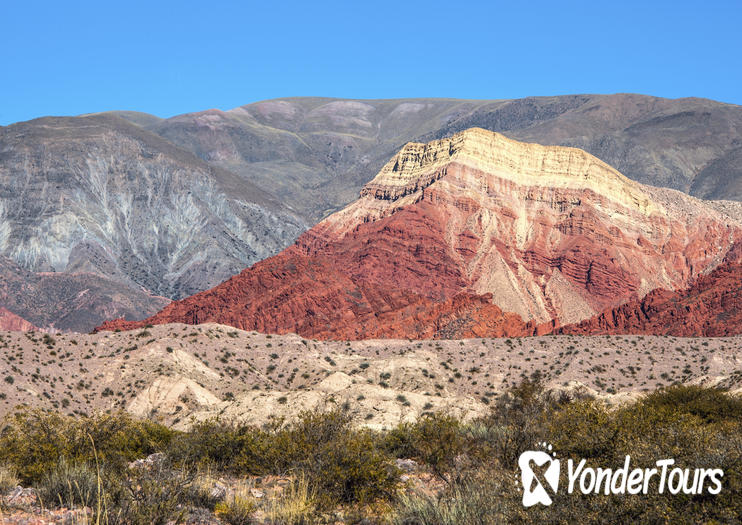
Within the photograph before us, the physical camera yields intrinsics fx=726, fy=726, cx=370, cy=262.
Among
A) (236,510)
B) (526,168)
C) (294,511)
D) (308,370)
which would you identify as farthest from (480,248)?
(294,511)

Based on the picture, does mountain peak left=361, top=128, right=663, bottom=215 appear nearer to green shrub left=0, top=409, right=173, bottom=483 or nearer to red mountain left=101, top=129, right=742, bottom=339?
red mountain left=101, top=129, right=742, bottom=339

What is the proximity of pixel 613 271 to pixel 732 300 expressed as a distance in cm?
5413

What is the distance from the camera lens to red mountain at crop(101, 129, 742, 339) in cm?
12169

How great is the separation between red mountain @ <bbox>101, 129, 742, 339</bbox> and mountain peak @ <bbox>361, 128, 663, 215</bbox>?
336 millimetres

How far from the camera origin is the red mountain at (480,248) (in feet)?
399

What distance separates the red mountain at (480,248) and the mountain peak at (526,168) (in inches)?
13.2

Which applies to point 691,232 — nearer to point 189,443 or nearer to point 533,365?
point 533,365

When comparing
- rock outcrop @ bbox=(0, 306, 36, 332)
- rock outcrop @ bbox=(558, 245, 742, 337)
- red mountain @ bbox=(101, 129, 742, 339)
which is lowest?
rock outcrop @ bbox=(0, 306, 36, 332)

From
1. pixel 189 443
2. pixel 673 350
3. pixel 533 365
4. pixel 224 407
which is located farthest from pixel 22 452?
pixel 673 350

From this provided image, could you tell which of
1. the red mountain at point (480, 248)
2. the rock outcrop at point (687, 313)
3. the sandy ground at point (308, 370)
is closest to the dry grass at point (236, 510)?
the sandy ground at point (308, 370)

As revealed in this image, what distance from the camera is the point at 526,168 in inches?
6845

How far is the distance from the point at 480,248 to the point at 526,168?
3101 cm

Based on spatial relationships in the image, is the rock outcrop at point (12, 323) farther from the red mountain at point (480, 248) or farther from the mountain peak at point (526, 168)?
the mountain peak at point (526, 168)

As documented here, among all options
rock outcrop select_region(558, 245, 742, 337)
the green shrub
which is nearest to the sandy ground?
the green shrub
